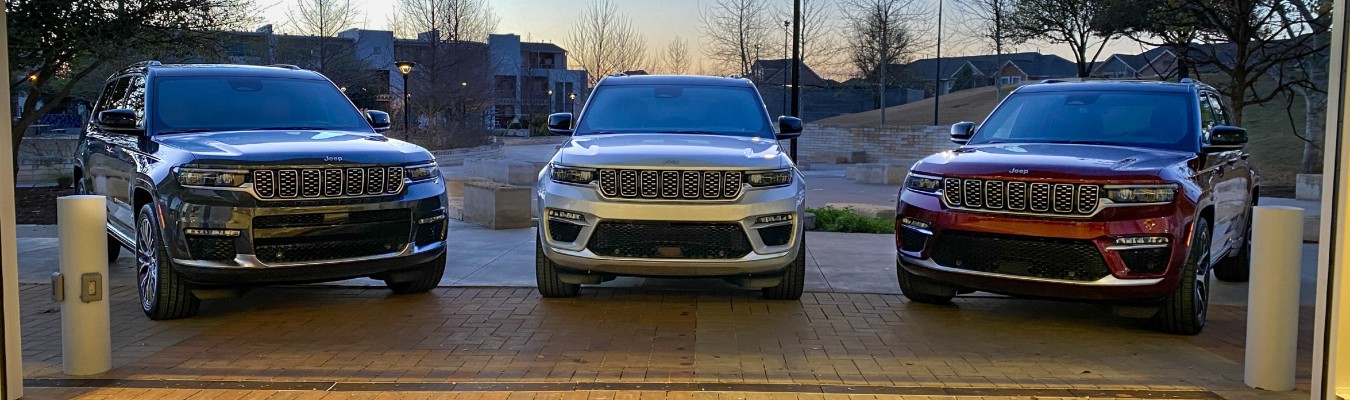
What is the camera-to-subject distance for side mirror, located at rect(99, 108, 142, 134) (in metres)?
7.08

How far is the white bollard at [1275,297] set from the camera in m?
5.31

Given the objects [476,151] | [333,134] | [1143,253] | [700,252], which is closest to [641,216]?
[700,252]

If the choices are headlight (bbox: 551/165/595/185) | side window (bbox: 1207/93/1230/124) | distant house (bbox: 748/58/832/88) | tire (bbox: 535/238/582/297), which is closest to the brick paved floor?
tire (bbox: 535/238/582/297)

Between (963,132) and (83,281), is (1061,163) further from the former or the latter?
(83,281)

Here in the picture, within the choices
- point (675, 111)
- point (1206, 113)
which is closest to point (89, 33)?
point (675, 111)

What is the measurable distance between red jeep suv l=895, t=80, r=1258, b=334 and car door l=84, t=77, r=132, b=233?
5760 mm

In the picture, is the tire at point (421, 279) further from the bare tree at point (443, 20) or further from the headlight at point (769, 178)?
the bare tree at point (443, 20)

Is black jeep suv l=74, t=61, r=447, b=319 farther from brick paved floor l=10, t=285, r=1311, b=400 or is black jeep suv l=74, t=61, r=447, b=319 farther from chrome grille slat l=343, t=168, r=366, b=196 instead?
brick paved floor l=10, t=285, r=1311, b=400

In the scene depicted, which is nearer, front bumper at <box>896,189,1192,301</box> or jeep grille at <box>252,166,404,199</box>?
front bumper at <box>896,189,1192,301</box>

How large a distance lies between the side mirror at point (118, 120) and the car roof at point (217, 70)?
2.47ft

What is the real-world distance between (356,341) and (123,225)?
8.52ft

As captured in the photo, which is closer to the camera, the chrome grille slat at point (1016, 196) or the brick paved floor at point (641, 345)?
the brick paved floor at point (641, 345)

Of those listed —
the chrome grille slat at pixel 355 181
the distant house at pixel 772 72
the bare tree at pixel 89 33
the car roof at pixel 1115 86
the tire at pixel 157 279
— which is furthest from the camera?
the distant house at pixel 772 72

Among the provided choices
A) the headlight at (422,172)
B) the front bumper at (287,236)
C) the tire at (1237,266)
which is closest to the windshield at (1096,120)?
the tire at (1237,266)
